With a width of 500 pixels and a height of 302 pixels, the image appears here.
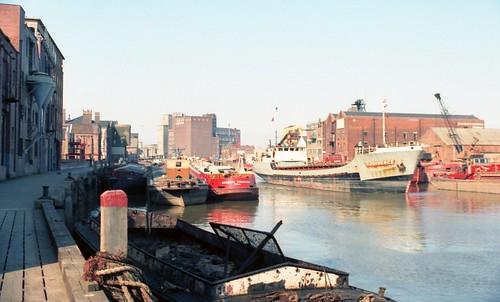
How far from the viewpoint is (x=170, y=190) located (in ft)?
136

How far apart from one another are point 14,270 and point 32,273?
425 mm

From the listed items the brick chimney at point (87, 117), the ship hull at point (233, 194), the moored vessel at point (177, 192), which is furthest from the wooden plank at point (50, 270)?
the brick chimney at point (87, 117)

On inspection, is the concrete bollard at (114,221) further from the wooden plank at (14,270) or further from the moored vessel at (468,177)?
the moored vessel at (468,177)

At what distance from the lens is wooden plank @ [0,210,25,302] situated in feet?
25.3

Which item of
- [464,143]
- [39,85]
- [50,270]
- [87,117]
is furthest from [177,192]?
[87,117]

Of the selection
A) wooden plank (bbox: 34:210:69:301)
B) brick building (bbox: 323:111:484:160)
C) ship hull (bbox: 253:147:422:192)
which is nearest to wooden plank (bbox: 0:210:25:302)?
wooden plank (bbox: 34:210:69:301)

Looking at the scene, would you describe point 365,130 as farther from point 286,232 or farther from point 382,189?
point 286,232

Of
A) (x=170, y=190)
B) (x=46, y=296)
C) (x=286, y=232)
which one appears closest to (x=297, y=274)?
(x=46, y=296)

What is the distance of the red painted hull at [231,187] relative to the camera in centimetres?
4625

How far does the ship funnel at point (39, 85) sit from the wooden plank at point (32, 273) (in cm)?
3994

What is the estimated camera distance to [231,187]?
153ft

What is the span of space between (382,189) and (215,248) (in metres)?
50.7

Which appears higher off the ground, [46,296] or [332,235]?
[46,296]

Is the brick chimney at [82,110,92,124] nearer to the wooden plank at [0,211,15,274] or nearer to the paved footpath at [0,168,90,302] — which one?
the wooden plank at [0,211,15,274]
